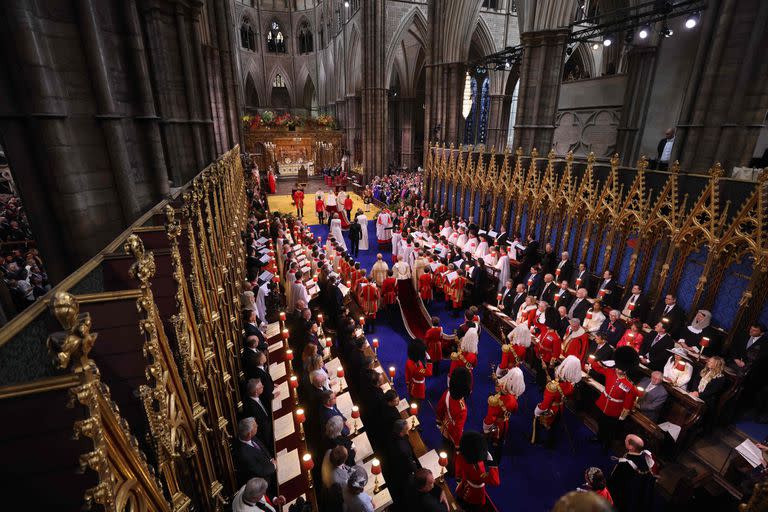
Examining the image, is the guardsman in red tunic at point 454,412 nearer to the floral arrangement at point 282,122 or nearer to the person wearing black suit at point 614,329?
the person wearing black suit at point 614,329

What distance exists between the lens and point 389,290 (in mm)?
11117

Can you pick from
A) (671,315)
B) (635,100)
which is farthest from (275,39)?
(671,315)

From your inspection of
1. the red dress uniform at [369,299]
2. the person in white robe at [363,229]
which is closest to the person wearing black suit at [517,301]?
the red dress uniform at [369,299]

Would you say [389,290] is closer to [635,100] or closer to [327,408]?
[327,408]

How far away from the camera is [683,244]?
9133 mm

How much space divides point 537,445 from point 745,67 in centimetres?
1148

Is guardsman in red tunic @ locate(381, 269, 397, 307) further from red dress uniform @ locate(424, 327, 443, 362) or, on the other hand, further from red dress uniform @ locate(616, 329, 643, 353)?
red dress uniform @ locate(616, 329, 643, 353)

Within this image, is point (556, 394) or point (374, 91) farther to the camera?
point (374, 91)

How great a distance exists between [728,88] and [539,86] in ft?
23.8

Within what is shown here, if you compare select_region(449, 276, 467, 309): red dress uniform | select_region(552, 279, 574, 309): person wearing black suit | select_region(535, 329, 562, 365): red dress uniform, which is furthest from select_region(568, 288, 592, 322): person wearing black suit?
select_region(449, 276, 467, 309): red dress uniform

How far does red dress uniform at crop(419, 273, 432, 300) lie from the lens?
39.6 feet

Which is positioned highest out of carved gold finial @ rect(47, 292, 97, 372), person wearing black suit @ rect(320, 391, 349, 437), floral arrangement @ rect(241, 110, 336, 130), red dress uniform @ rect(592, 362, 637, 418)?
floral arrangement @ rect(241, 110, 336, 130)

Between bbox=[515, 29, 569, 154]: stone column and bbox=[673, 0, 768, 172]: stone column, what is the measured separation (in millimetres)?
5746

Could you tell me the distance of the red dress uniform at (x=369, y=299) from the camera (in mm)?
10570
